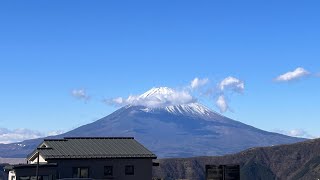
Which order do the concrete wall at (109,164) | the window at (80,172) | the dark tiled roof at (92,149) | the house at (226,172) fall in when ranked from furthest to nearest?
the dark tiled roof at (92,149) < the window at (80,172) < the concrete wall at (109,164) < the house at (226,172)

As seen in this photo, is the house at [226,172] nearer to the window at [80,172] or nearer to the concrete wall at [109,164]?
the concrete wall at [109,164]

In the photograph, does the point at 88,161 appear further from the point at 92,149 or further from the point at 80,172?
the point at 92,149

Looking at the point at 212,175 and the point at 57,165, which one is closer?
the point at 212,175

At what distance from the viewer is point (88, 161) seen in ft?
218

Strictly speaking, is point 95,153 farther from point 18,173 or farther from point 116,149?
point 18,173

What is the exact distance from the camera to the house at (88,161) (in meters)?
63.4

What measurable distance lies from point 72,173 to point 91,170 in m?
2.18

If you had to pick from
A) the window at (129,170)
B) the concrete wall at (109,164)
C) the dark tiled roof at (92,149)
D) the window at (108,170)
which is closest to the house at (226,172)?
the concrete wall at (109,164)

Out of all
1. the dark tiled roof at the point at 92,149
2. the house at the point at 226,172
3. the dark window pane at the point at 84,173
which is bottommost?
the house at the point at 226,172

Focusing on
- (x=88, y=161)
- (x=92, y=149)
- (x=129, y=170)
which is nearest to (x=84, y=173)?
(x=88, y=161)

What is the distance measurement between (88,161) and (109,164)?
245 centimetres

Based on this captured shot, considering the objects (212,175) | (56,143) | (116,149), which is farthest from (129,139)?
(212,175)

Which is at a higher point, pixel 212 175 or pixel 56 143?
pixel 56 143

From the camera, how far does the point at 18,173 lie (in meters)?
61.7
